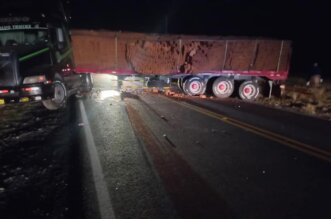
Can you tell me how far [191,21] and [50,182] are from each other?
47889mm

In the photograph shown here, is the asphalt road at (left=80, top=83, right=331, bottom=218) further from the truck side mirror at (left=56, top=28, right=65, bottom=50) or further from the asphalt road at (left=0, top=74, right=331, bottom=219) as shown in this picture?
the truck side mirror at (left=56, top=28, right=65, bottom=50)

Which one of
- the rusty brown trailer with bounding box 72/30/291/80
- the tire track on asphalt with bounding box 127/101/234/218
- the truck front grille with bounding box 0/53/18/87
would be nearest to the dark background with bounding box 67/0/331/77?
the rusty brown trailer with bounding box 72/30/291/80

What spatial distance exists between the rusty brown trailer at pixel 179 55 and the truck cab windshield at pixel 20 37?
129 inches

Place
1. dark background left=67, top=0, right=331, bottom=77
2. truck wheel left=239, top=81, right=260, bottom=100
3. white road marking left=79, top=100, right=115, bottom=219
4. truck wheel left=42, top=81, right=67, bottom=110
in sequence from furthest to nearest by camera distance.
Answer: dark background left=67, top=0, right=331, bottom=77
truck wheel left=239, top=81, right=260, bottom=100
truck wheel left=42, top=81, right=67, bottom=110
white road marking left=79, top=100, right=115, bottom=219

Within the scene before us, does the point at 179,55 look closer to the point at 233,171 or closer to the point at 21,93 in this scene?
the point at 21,93

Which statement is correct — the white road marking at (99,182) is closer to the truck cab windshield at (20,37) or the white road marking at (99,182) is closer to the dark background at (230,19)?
the truck cab windshield at (20,37)

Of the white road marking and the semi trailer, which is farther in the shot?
the semi trailer

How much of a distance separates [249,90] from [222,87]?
1355 mm

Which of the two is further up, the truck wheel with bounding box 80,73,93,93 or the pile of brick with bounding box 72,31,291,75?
the pile of brick with bounding box 72,31,291,75

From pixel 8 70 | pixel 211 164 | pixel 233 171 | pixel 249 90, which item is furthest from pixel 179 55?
pixel 233 171

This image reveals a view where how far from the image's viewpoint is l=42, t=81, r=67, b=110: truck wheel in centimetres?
1107

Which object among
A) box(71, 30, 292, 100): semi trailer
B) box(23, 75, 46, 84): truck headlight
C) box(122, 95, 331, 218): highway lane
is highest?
box(71, 30, 292, 100): semi trailer

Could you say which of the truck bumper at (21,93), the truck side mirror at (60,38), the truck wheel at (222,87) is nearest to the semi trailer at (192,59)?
the truck wheel at (222,87)

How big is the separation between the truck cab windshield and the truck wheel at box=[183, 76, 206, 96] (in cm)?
695
